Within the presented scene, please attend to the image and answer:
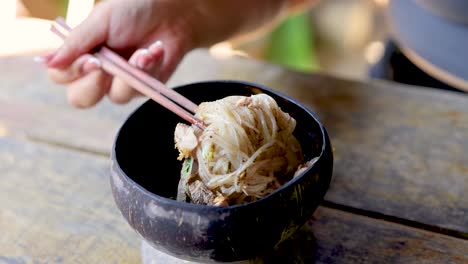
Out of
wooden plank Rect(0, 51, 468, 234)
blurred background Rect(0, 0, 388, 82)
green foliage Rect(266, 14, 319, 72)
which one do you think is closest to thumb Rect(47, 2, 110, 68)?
wooden plank Rect(0, 51, 468, 234)

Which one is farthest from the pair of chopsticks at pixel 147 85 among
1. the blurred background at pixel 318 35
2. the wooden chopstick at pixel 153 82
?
the blurred background at pixel 318 35

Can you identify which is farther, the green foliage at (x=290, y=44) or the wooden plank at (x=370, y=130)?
the green foliage at (x=290, y=44)

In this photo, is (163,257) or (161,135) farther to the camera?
(161,135)

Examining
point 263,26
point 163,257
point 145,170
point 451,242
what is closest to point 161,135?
point 145,170

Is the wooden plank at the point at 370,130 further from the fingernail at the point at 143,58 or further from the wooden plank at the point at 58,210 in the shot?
the fingernail at the point at 143,58

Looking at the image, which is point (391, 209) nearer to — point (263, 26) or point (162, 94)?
point (162, 94)

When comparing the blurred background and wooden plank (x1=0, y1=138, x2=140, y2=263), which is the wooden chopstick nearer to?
wooden plank (x1=0, y1=138, x2=140, y2=263)
